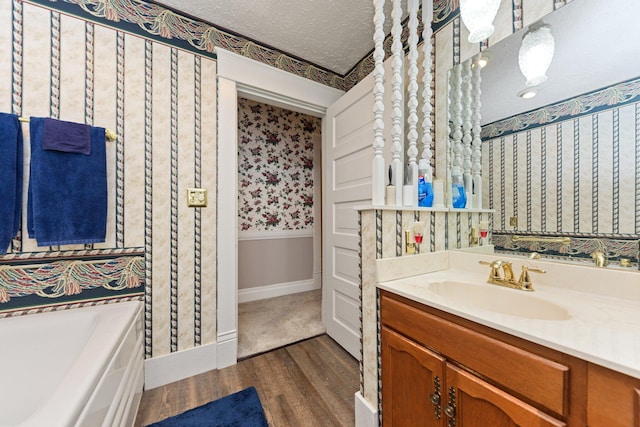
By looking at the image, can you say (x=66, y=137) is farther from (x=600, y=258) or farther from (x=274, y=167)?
(x=600, y=258)

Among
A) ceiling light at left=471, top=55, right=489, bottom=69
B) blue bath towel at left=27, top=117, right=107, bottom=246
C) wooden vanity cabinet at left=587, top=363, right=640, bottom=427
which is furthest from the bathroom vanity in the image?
blue bath towel at left=27, top=117, right=107, bottom=246

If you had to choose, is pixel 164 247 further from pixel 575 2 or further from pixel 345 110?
pixel 575 2

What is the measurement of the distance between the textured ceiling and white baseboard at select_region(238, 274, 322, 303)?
8.47ft

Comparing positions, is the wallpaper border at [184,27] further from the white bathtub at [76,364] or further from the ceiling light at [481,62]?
the white bathtub at [76,364]

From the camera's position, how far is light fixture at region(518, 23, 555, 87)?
1022 millimetres

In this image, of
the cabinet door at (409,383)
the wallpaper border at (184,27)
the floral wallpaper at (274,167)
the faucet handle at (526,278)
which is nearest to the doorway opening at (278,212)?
the floral wallpaper at (274,167)

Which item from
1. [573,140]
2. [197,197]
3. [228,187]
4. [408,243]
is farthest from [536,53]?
[197,197]

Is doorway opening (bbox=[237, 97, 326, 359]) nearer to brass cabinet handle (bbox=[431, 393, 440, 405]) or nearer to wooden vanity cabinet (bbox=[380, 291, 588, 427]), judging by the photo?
wooden vanity cabinet (bbox=[380, 291, 588, 427])

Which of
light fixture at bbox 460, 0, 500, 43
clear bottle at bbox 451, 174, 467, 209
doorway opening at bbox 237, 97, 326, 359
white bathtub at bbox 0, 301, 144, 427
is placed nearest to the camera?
white bathtub at bbox 0, 301, 144, 427

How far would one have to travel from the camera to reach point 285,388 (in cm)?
147

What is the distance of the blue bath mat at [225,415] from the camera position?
1210mm

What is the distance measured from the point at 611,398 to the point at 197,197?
6.27 feet

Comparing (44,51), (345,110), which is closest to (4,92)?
(44,51)

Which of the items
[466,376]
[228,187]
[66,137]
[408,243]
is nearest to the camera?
[466,376]
